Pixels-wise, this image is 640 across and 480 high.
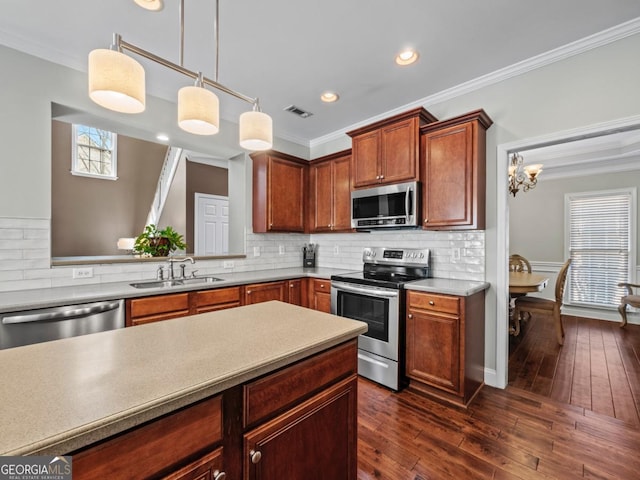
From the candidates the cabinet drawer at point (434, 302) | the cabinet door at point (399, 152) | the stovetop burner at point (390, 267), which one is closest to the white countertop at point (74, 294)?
the stovetop burner at point (390, 267)

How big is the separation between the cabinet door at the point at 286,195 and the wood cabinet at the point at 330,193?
0.49 ft

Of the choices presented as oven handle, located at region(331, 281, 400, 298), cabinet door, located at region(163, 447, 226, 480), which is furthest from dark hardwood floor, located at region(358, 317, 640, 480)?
cabinet door, located at region(163, 447, 226, 480)

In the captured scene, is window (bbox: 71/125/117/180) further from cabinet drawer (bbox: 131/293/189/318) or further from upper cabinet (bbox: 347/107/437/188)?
upper cabinet (bbox: 347/107/437/188)

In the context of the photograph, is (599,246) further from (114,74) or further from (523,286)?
(114,74)

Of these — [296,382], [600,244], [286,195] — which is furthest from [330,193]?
[600,244]

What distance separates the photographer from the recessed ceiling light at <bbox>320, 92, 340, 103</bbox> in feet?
9.82

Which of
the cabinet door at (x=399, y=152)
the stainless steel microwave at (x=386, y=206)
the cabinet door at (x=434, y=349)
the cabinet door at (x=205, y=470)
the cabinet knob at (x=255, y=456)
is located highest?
the cabinet door at (x=399, y=152)

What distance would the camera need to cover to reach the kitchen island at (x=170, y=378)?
0.61 meters

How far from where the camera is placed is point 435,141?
106 inches

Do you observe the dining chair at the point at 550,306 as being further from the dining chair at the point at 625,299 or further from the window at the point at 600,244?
the window at the point at 600,244

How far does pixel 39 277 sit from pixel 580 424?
4157 mm

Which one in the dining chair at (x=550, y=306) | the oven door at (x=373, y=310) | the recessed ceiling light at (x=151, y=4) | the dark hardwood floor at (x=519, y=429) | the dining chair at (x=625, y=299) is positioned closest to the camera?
the dark hardwood floor at (x=519, y=429)

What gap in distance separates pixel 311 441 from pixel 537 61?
3140 mm

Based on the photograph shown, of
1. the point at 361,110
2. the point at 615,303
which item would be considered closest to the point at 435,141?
the point at 361,110
